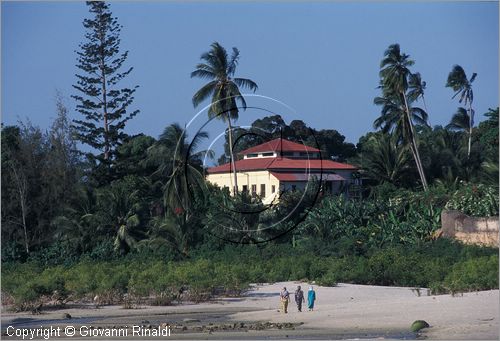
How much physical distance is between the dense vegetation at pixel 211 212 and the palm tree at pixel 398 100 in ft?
0.19

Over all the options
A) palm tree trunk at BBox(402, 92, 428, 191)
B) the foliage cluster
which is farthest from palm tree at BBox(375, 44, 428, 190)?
the foliage cluster

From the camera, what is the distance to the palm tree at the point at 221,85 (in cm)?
3188

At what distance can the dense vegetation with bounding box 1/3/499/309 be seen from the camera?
1006 inches

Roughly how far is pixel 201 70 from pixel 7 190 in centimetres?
833

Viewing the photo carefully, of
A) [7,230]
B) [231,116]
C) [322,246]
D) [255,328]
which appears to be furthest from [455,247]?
[7,230]

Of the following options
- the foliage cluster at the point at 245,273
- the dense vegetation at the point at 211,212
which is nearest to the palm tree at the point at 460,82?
the dense vegetation at the point at 211,212

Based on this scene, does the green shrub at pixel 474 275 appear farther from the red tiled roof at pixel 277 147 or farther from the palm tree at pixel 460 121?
the palm tree at pixel 460 121

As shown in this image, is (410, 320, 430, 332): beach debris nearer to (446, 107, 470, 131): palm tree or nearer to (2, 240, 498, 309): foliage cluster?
(2, 240, 498, 309): foliage cluster

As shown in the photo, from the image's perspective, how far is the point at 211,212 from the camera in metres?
32.5

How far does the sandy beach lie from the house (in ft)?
34.1

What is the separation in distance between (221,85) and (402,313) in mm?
15697

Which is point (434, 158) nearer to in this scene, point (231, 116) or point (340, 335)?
point (231, 116)

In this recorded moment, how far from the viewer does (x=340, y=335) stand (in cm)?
1770

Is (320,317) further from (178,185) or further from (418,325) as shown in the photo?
(178,185)
